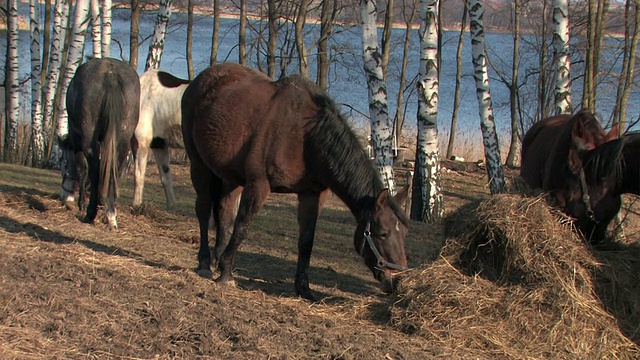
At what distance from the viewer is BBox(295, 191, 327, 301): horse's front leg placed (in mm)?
6333

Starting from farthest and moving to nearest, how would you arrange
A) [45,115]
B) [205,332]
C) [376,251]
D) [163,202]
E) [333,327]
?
1. [45,115]
2. [163,202]
3. [376,251]
4. [333,327]
5. [205,332]

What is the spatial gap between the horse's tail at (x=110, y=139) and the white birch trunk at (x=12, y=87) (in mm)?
8930

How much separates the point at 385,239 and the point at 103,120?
4333 millimetres

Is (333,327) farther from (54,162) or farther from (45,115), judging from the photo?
(45,115)

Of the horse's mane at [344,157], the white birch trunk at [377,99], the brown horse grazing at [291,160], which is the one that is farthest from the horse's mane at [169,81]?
the horse's mane at [344,157]

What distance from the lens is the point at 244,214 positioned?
6207mm

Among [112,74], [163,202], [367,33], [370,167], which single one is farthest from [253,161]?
[163,202]

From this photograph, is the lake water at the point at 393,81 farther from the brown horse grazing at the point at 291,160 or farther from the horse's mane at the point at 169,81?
the brown horse grazing at the point at 291,160

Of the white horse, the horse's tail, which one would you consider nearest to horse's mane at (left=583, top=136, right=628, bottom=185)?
the horse's tail

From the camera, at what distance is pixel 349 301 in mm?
5965

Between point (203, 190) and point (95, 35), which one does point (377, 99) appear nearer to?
point (203, 190)

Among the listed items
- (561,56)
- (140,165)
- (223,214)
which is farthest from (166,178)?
(561,56)

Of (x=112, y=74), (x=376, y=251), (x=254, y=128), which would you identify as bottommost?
(x=376, y=251)

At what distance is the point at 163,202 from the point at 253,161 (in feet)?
18.0
